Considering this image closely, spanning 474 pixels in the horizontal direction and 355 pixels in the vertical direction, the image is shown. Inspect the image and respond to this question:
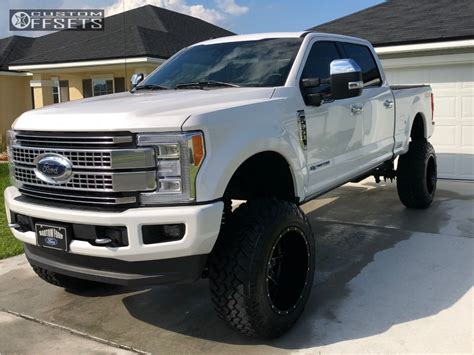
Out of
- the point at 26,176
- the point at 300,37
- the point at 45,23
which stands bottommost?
the point at 26,176

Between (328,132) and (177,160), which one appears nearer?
(177,160)

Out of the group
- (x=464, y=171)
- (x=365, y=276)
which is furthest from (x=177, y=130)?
(x=464, y=171)

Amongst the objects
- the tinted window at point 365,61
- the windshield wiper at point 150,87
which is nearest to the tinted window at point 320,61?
the tinted window at point 365,61

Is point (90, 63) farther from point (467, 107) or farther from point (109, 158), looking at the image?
point (109, 158)

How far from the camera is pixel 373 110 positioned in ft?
18.3

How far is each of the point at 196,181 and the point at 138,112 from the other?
55 centimetres

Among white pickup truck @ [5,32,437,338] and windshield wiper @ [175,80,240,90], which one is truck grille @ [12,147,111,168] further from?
windshield wiper @ [175,80,240,90]

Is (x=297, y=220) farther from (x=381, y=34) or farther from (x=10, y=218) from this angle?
(x=381, y=34)

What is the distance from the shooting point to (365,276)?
4824mm

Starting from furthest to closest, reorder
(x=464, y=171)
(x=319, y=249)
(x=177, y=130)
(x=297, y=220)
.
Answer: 1. (x=464, y=171)
2. (x=319, y=249)
3. (x=297, y=220)
4. (x=177, y=130)

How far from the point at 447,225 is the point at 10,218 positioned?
5119 mm

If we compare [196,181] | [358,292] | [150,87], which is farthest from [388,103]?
[196,181]

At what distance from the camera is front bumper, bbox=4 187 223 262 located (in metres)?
3.00

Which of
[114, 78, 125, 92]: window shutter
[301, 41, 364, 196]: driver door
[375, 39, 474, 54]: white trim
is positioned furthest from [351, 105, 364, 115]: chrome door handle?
[114, 78, 125, 92]: window shutter
